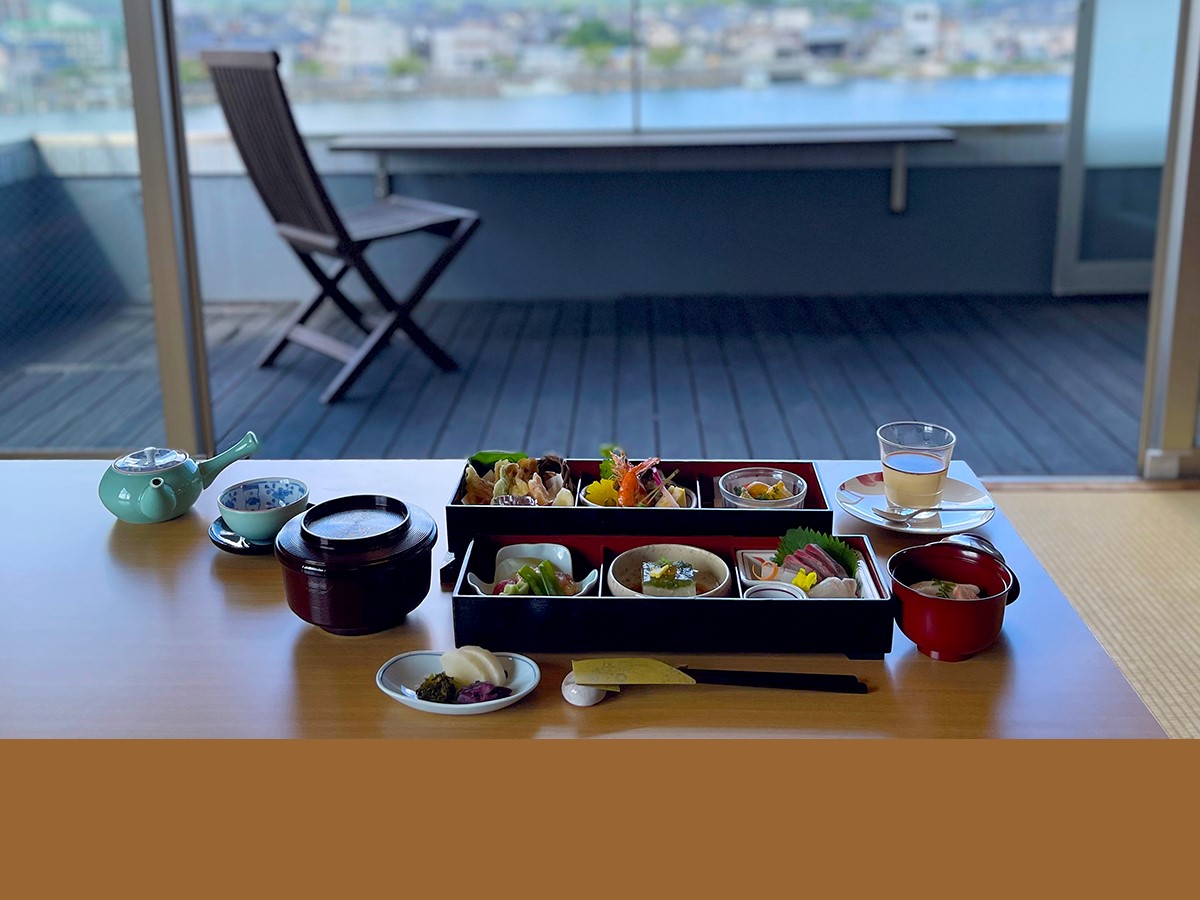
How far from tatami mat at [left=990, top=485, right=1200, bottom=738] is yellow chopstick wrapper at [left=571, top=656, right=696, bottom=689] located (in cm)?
119

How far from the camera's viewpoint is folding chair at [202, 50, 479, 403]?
12.1 feet

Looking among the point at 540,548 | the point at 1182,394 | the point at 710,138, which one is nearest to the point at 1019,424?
the point at 1182,394

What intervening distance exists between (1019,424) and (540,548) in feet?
8.50

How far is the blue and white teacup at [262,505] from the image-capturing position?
4.83 feet

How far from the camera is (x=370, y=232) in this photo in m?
3.98

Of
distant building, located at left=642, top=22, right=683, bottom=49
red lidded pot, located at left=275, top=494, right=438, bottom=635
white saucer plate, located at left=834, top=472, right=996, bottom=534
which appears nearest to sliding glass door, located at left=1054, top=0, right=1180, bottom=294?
distant building, located at left=642, top=22, right=683, bottom=49

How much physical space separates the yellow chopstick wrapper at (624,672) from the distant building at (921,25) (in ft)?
14.6

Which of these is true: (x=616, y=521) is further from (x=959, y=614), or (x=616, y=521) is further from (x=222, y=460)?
(x=222, y=460)

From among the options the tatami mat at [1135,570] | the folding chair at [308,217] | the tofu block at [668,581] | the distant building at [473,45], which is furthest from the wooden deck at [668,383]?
the tofu block at [668,581]

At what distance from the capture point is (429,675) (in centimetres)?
120

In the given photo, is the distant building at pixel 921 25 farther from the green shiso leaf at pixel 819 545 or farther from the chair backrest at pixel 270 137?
the green shiso leaf at pixel 819 545

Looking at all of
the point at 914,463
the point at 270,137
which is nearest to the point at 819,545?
the point at 914,463

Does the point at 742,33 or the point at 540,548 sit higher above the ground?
the point at 742,33

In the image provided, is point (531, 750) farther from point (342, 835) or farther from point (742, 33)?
point (742, 33)
